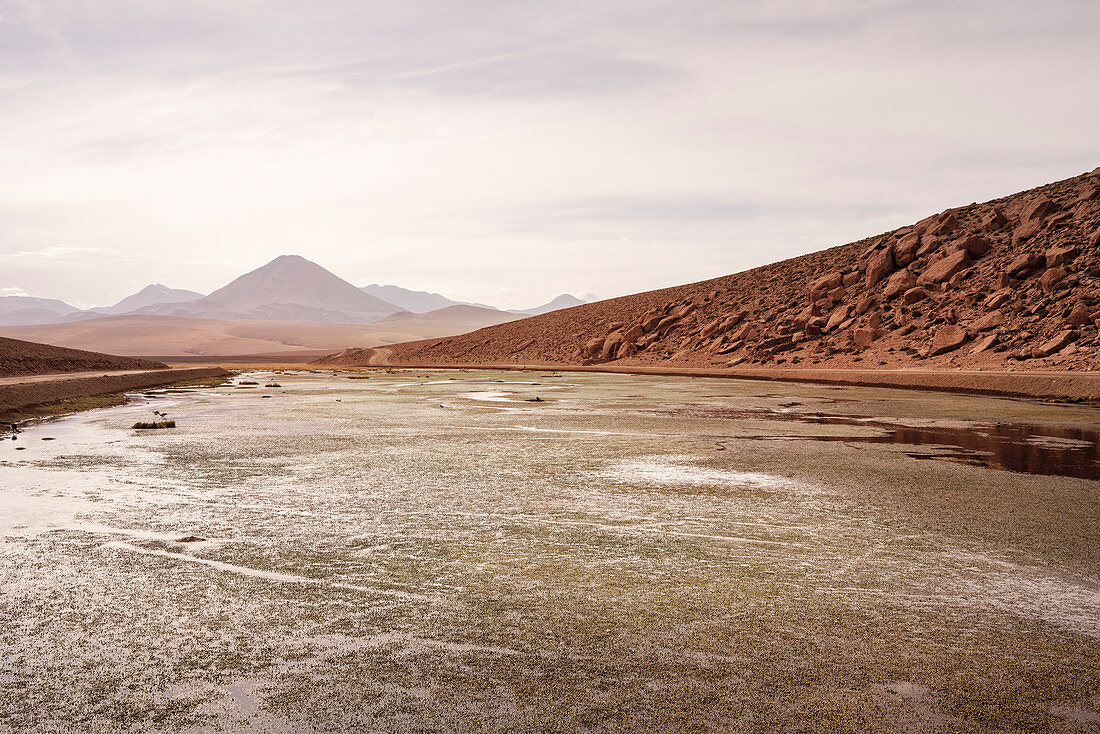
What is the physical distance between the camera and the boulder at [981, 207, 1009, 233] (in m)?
47.8

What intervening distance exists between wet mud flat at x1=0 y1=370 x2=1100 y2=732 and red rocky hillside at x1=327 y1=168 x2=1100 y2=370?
28833 millimetres

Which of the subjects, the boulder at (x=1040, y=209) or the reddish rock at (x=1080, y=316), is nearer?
the reddish rock at (x=1080, y=316)

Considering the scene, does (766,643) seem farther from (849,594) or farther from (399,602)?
(399,602)

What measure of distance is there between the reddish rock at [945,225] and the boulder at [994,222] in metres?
2.45

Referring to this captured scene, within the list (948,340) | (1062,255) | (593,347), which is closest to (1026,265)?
(1062,255)

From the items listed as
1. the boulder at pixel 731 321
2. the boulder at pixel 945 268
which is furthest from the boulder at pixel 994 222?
the boulder at pixel 731 321

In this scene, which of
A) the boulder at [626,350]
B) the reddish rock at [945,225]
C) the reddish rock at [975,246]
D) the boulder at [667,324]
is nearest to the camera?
the reddish rock at [975,246]

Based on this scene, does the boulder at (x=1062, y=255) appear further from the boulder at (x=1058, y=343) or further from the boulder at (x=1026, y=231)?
the boulder at (x=1058, y=343)

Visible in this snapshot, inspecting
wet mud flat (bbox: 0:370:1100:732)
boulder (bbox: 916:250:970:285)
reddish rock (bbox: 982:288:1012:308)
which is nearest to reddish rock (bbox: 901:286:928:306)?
boulder (bbox: 916:250:970:285)

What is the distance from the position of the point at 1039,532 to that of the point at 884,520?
1.17 metres

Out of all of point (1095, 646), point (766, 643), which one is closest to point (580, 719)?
point (766, 643)

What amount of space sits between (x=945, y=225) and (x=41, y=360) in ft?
171

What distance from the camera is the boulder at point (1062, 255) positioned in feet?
126

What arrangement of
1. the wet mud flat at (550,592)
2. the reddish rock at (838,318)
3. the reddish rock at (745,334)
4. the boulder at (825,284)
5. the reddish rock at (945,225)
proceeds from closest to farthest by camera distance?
1. the wet mud flat at (550,592)
2. the reddish rock at (838,318)
3. the reddish rock at (945,225)
4. the reddish rock at (745,334)
5. the boulder at (825,284)
